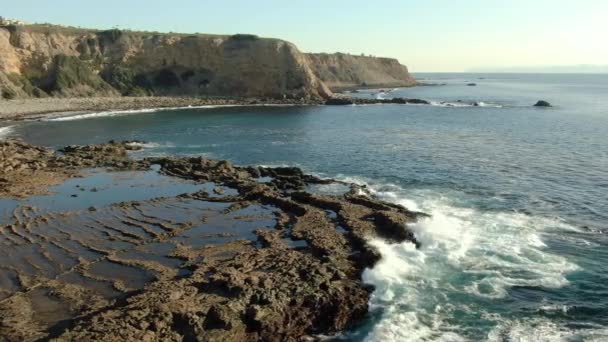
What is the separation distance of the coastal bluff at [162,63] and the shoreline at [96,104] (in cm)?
327

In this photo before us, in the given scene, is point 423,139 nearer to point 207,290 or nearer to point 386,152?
point 386,152

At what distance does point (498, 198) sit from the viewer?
3291cm

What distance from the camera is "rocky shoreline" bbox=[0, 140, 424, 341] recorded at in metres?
15.8

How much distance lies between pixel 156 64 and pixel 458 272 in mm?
96168

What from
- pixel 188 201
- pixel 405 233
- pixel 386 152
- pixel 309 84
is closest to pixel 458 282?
pixel 405 233

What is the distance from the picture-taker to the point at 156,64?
10619 centimetres

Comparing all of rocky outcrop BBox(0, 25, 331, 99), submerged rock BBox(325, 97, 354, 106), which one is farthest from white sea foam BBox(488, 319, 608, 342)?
submerged rock BBox(325, 97, 354, 106)

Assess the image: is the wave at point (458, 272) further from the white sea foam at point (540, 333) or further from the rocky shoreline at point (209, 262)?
the rocky shoreline at point (209, 262)

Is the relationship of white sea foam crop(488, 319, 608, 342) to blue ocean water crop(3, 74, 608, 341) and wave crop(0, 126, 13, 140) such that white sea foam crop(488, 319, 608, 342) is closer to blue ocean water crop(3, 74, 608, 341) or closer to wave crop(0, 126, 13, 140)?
blue ocean water crop(3, 74, 608, 341)

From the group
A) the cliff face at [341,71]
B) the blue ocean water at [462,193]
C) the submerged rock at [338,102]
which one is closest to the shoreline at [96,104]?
the submerged rock at [338,102]

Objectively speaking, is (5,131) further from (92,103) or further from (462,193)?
(462,193)

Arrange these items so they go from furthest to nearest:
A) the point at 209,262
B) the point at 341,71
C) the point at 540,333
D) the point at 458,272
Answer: the point at 341,71
the point at 458,272
the point at 209,262
the point at 540,333

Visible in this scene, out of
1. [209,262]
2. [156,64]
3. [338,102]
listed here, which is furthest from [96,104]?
[209,262]

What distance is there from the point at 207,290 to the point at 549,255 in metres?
15.8
